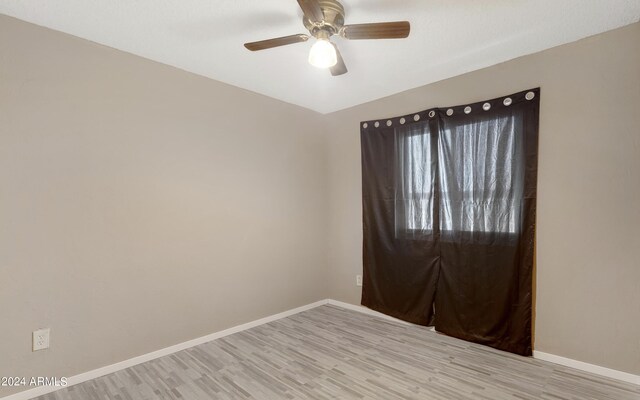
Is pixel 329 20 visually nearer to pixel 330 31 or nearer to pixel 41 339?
pixel 330 31

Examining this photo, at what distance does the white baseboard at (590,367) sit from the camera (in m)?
1.97

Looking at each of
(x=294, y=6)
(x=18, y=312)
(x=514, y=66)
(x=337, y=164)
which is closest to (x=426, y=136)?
(x=514, y=66)

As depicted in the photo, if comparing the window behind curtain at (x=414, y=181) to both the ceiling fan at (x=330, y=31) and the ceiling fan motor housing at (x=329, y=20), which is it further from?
the ceiling fan motor housing at (x=329, y=20)

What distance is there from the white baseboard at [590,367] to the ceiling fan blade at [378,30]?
2.54 m

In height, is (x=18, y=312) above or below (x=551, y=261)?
below

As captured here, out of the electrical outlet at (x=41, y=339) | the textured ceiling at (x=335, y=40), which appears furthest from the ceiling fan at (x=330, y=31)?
the electrical outlet at (x=41, y=339)

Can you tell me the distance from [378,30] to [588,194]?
191 centimetres

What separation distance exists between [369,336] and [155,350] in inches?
71.8

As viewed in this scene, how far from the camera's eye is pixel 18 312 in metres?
1.85

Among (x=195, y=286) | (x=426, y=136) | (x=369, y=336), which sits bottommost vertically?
(x=369, y=336)

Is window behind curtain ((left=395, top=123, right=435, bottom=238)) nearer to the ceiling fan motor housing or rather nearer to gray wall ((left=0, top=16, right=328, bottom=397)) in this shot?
gray wall ((left=0, top=16, right=328, bottom=397))

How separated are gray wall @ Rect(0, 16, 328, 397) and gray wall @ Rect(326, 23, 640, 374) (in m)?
2.40

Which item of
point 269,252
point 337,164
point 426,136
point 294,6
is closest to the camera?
point 294,6

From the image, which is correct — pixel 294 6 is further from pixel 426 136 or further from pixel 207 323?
pixel 207 323
